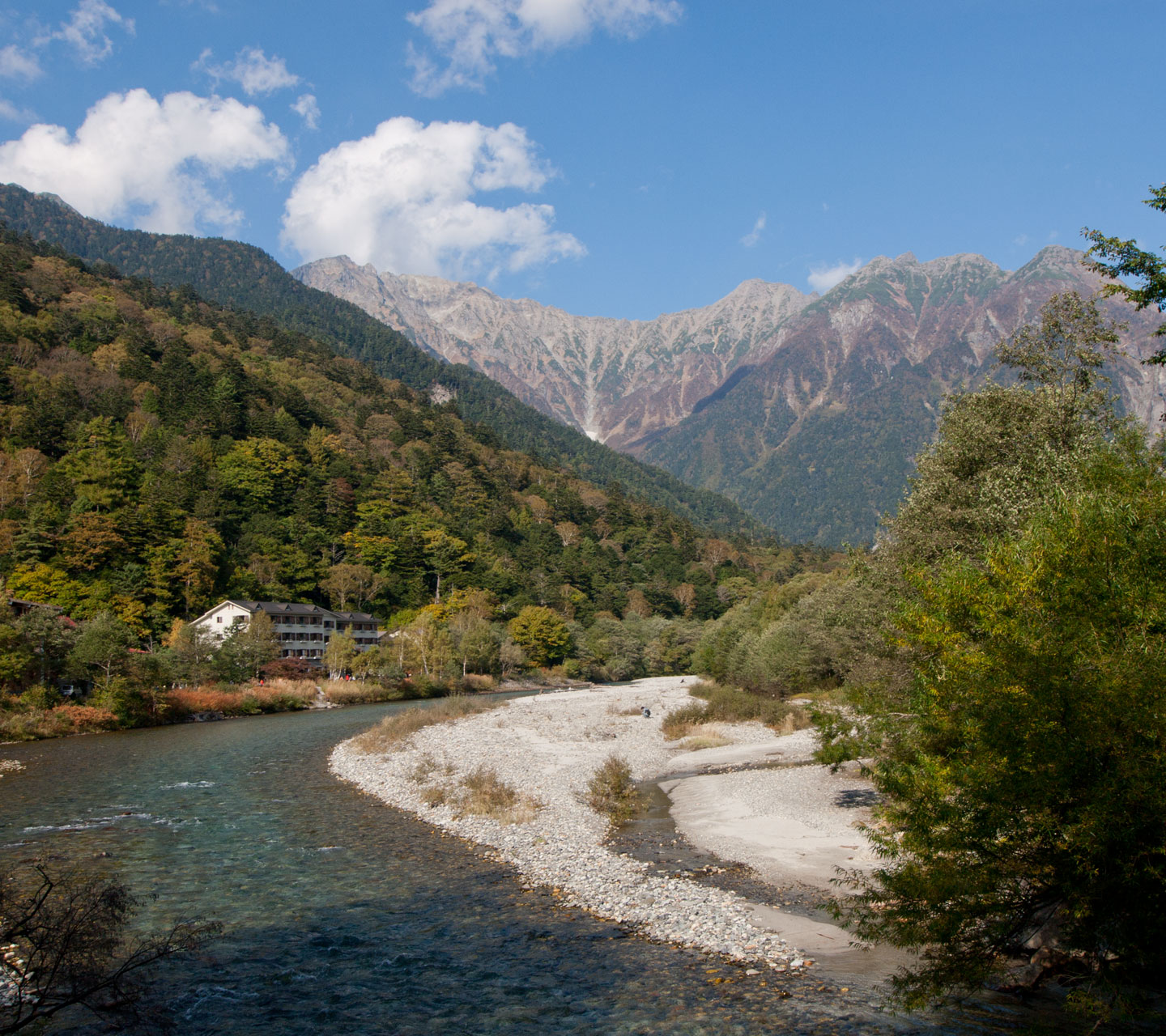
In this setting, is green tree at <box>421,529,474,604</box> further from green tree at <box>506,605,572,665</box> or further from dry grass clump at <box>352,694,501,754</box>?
dry grass clump at <box>352,694,501,754</box>

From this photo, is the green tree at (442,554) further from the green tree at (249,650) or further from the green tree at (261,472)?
the green tree at (249,650)

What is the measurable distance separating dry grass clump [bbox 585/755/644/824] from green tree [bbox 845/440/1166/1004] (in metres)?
16.0

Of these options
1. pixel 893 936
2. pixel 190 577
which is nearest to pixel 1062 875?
pixel 893 936

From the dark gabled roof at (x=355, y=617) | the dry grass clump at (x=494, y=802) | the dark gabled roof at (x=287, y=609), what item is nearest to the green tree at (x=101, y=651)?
the dark gabled roof at (x=287, y=609)

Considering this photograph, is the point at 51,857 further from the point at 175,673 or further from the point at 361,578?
the point at 361,578

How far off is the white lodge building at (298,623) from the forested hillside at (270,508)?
3468mm

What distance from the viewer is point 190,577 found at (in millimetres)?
81938

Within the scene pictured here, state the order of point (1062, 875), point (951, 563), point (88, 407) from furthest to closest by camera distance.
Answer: point (88, 407), point (951, 563), point (1062, 875)

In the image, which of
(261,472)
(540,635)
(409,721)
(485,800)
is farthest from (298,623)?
(485,800)

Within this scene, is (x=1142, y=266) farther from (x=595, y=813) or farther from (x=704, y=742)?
(x=704, y=742)

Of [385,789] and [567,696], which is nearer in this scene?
[385,789]

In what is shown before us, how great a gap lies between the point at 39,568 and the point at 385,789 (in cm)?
5797

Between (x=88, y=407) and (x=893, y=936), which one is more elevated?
(x=88, y=407)

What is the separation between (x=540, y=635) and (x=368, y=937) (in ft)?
323
